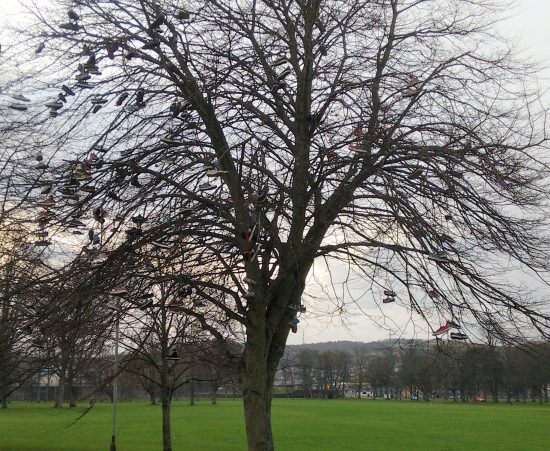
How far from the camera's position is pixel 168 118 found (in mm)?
7770

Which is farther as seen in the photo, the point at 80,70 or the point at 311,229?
the point at 311,229

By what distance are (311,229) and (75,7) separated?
3770 millimetres

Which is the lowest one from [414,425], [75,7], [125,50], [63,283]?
[414,425]

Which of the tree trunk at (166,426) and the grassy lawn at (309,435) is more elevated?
the tree trunk at (166,426)

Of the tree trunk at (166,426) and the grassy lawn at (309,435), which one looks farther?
the grassy lawn at (309,435)

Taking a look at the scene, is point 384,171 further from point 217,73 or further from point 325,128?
point 217,73

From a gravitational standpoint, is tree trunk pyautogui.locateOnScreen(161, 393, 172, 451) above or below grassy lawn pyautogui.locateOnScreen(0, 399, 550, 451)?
above

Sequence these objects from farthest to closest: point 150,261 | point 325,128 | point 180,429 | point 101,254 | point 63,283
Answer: point 180,429 → point 325,128 → point 150,261 → point 101,254 → point 63,283

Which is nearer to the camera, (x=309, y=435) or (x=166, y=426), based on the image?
(x=166, y=426)

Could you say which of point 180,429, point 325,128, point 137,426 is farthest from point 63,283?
point 137,426

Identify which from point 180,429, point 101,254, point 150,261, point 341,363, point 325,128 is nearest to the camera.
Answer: point 101,254

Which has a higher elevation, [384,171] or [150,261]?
[384,171]

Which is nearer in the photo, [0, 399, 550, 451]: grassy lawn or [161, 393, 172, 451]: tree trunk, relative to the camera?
[161, 393, 172, 451]: tree trunk

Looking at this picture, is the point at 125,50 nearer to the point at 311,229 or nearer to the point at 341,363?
the point at 311,229
